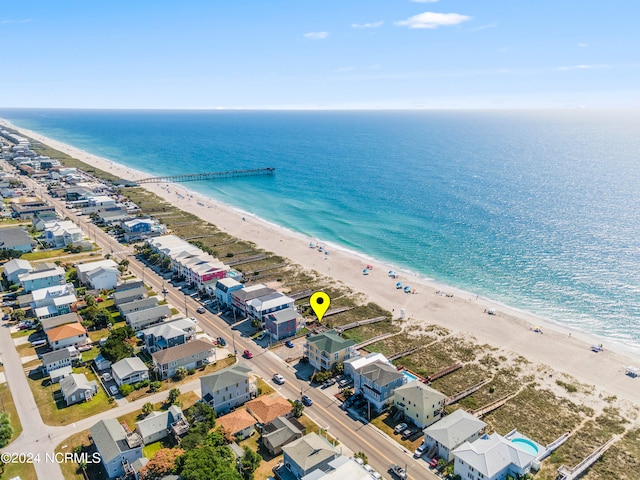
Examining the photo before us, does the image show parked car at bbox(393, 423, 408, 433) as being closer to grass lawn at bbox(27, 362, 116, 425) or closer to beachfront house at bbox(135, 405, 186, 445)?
beachfront house at bbox(135, 405, 186, 445)

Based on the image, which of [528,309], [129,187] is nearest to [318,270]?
[528,309]

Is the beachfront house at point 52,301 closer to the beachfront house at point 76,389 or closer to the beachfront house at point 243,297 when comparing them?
the beachfront house at point 76,389

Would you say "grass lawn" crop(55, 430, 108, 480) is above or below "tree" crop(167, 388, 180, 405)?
below

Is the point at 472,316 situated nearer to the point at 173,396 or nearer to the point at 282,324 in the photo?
the point at 282,324

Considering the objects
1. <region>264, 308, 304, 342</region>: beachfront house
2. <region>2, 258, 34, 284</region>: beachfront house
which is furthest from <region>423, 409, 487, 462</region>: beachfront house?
<region>2, 258, 34, 284</region>: beachfront house

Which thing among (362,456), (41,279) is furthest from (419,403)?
(41,279)

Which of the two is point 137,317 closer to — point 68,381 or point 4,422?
point 68,381
